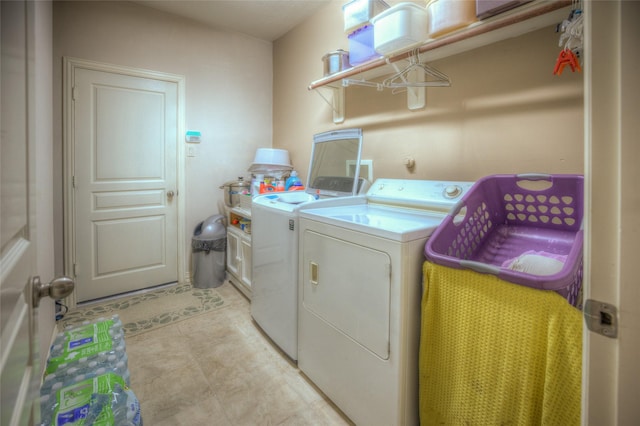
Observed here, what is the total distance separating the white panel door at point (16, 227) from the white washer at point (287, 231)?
3.99 feet

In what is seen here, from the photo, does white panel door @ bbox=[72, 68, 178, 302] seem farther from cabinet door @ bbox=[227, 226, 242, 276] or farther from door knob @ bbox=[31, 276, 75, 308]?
door knob @ bbox=[31, 276, 75, 308]

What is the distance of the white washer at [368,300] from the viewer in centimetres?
117

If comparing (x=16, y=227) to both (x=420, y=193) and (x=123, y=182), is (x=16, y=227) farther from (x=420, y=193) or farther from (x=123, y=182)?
(x=123, y=182)

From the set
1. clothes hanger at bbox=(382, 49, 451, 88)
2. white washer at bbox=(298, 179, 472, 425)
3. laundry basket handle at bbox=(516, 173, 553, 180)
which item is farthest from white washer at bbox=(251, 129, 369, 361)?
laundry basket handle at bbox=(516, 173, 553, 180)

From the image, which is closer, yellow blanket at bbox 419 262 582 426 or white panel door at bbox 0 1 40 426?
white panel door at bbox 0 1 40 426

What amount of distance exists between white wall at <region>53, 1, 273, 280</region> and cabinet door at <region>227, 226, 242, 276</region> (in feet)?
1.44

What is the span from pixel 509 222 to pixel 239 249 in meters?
2.21

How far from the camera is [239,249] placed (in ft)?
9.30

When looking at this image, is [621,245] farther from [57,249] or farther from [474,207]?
[57,249]

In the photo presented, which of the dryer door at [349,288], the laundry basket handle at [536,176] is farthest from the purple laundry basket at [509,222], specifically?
the dryer door at [349,288]

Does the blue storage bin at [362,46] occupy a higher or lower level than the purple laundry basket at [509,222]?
higher

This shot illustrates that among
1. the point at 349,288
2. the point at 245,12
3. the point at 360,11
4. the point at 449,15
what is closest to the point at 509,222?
the point at 349,288

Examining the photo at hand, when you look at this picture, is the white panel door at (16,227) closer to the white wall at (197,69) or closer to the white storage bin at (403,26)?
the white storage bin at (403,26)

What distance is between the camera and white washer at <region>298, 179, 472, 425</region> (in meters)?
1.17
